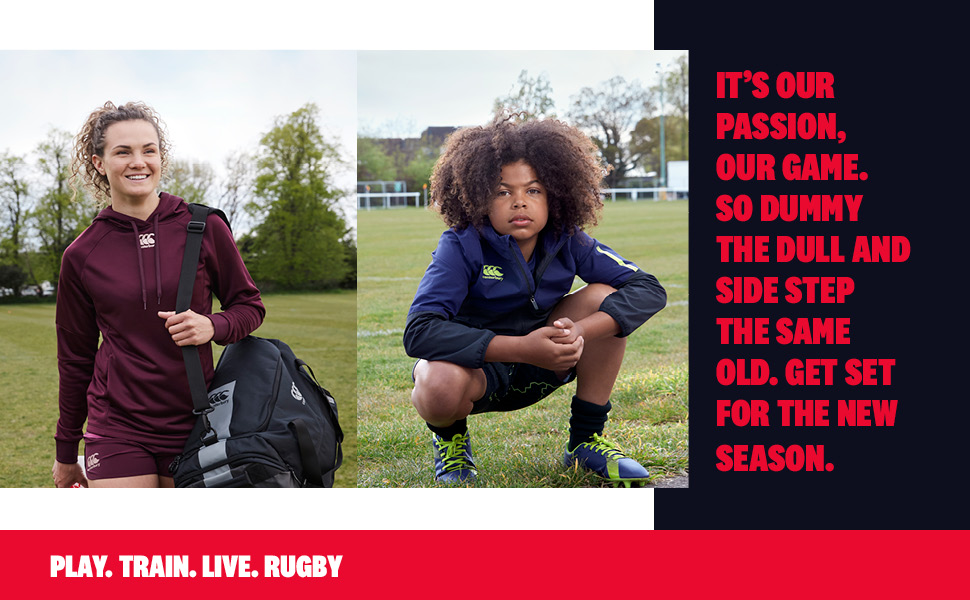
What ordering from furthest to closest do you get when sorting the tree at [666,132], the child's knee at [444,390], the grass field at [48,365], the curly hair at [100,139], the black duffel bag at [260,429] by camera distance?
the tree at [666,132] < the grass field at [48,365] < the child's knee at [444,390] < the curly hair at [100,139] < the black duffel bag at [260,429]

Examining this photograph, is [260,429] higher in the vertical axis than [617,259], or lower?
lower

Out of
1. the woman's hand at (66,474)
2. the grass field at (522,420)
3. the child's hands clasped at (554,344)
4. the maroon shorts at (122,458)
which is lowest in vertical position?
the grass field at (522,420)

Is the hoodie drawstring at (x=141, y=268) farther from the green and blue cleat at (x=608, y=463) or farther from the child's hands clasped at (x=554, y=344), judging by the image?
the green and blue cleat at (x=608, y=463)

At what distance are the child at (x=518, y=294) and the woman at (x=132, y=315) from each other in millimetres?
693

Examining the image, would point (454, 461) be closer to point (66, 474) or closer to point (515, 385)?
point (515, 385)

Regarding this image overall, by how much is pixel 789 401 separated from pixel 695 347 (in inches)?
14.7

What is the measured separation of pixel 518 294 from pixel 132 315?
130 cm

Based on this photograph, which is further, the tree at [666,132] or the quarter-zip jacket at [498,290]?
the tree at [666,132]

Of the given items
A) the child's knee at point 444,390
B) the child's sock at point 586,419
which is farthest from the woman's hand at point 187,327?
the child's sock at point 586,419

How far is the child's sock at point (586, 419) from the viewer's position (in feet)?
9.89

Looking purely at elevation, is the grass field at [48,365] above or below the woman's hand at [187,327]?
below

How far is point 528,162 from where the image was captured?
2846 millimetres

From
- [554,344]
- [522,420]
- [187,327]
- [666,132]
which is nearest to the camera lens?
[187,327]

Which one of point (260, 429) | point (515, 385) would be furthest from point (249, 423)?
point (515, 385)
